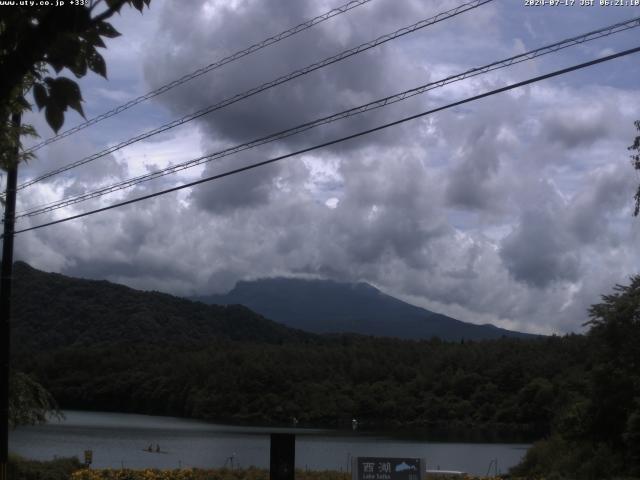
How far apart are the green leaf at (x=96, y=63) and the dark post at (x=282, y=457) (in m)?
10.2

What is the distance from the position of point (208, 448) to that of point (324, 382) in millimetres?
46857

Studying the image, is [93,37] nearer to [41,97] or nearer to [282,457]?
[41,97]

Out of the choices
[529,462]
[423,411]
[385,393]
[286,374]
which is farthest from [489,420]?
[529,462]

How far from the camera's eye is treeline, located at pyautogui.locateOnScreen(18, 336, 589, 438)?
90312mm

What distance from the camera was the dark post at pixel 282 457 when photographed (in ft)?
44.3

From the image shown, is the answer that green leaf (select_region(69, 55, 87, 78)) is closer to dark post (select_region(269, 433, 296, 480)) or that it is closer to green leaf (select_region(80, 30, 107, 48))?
green leaf (select_region(80, 30, 107, 48))

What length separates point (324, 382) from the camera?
10231cm

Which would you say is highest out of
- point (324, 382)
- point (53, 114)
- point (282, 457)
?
point (324, 382)

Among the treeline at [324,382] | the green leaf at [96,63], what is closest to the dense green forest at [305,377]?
the treeline at [324,382]

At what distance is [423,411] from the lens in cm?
9544

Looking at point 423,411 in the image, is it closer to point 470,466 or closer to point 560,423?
point 470,466

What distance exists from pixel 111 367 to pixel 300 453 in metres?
55.6

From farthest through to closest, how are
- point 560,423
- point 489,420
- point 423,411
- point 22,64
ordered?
1. point 423,411
2. point 489,420
3. point 560,423
4. point 22,64

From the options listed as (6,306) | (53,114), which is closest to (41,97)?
(53,114)
